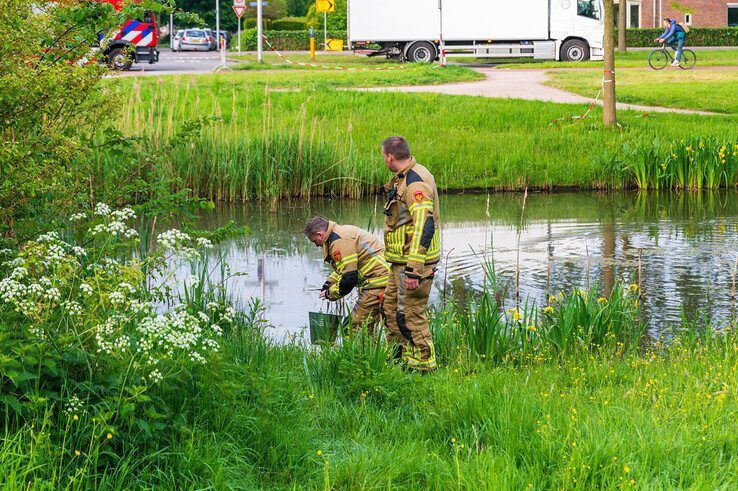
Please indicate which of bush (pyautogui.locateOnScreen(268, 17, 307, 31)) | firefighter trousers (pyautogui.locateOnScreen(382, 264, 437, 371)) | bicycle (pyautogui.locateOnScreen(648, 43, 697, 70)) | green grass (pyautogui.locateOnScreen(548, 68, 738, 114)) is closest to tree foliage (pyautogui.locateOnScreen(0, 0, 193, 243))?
firefighter trousers (pyautogui.locateOnScreen(382, 264, 437, 371))

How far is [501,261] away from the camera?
37.5 ft

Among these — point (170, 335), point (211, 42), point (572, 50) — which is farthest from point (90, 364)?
point (211, 42)

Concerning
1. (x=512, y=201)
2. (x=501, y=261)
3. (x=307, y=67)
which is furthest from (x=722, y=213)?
(x=307, y=67)

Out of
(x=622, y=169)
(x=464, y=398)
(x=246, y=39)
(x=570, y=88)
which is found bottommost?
(x=464, y=398)

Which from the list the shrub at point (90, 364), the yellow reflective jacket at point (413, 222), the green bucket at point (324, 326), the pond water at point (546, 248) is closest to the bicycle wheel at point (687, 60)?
the pond water at point (546, 248)

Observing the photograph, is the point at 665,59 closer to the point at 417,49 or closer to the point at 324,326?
the point at 417,49

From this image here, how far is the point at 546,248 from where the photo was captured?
1230 centimetres

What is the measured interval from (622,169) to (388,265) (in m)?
9.36

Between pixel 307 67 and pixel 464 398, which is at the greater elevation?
pixel 307 67

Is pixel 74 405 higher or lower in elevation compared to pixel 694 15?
lower

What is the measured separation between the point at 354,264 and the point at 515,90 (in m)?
18.6

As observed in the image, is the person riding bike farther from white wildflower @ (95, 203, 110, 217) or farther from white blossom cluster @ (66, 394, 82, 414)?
white blossom cluster @ (66, 394, 82, 414)

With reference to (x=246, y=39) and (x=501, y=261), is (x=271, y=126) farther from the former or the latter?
(x=246, y=39)

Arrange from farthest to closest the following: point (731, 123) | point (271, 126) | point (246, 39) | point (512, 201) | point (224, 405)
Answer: point (246, 39)
point (731, 123)
point (271, 126)
point (512, 201)
point (224, 405)
